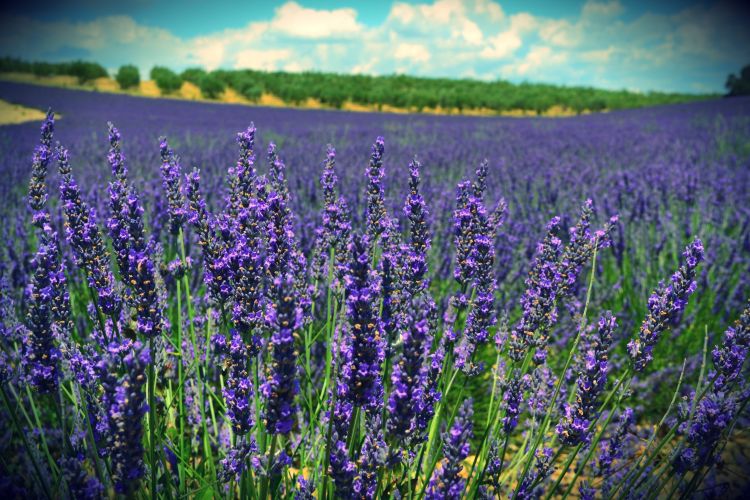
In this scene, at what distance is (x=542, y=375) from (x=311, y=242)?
2038mm

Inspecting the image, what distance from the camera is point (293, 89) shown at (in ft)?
109

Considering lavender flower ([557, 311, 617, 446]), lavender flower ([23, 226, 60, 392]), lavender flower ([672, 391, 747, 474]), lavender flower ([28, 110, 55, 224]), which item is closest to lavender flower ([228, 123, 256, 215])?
lavender flower ([23, 226, 60, 392])

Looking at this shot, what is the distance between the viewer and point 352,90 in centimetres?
3525

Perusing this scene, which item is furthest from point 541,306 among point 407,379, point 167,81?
point 167,81

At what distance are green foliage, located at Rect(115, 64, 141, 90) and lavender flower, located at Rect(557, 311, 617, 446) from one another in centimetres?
3991

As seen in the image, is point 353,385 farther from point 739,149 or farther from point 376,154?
point 739,149

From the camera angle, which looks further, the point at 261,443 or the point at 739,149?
the point at 739,149

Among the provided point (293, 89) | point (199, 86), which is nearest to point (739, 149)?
point (293, 89)

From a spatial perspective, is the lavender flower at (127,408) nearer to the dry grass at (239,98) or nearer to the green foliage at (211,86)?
the dry grass at (239,98)

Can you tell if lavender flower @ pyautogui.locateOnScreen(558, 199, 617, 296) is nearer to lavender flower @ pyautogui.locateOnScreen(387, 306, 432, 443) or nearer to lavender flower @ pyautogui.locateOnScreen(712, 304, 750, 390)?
lavender flower @ pyautogui.locateOnScreen(712, 304, 750, 390)

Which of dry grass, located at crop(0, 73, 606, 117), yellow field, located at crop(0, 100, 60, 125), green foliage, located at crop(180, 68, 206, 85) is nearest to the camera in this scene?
yellow field, located at crop(0, 100, 60, 125)

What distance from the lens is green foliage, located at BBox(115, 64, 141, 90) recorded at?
33.9 metres

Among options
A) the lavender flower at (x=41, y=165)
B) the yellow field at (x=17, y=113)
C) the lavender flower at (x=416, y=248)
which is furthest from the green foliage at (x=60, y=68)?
the lavender flower at (x=416, y=248)

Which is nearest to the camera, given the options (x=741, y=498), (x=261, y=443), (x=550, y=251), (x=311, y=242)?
(x=261, y=443)
